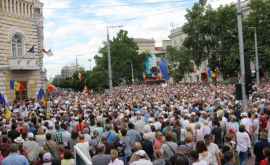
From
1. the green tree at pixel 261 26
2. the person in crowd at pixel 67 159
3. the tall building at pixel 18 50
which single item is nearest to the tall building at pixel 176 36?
the green tree at pixel 261 26

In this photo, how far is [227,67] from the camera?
67625mm

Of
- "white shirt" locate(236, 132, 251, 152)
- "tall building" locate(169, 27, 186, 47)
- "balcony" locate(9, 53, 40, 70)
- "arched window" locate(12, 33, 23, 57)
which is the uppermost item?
"tall building" locate(169, 27, 186, 47)

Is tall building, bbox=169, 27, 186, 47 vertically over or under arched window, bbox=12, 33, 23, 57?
over

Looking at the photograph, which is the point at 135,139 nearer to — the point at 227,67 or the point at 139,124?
the point at 139,124

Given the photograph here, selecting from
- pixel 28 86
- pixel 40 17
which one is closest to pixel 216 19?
pixel 40 17

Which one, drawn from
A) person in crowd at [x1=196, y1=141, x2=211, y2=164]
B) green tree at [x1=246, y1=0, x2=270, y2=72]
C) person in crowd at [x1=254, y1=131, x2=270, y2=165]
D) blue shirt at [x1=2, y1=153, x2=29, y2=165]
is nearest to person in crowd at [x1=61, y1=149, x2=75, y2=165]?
blue shirt at [x1=2, y1=153, x2=29, y2=165]

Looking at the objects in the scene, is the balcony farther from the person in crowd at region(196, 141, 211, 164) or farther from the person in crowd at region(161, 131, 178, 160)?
the person in crowd at region(196, 141, 211, 164)

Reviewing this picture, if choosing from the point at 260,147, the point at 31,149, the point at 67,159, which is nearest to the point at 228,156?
the point at 260,147

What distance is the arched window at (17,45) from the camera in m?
51.3

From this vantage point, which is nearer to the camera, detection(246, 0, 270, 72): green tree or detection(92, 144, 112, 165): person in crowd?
detection(92, 144, 112, 165): person in crowd

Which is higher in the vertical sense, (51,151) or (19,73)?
(19,73)

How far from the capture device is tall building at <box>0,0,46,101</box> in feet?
161

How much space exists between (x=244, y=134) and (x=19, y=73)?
39.4 meters

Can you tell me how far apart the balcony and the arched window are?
0.88 m
